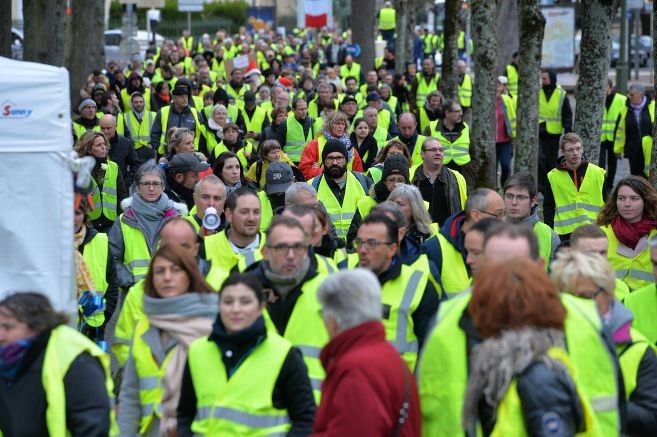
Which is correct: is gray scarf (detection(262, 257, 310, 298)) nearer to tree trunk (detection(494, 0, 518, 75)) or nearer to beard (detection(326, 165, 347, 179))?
beard (detection(326, 165, 347, 179))

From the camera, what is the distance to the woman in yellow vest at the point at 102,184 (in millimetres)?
12922

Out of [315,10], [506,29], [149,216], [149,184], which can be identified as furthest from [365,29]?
[149,216]

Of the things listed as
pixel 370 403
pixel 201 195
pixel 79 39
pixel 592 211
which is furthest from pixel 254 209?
pixel 79 39

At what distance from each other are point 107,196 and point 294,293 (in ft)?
22.1

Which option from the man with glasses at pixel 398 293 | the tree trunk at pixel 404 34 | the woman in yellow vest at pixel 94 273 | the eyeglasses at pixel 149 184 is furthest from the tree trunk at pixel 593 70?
the tree trunk at pixel 404 34

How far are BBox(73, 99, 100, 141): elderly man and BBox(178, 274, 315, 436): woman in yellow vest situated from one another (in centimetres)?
1208

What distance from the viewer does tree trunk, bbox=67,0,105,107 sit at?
32.9m

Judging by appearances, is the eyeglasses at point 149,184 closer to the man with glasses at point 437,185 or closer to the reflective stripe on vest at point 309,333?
the man with glasses at point 437,185

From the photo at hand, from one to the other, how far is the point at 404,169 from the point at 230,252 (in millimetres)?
3353

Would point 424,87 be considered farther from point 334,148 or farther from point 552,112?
point 334,148

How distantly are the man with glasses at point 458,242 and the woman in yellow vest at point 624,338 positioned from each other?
7.17 ft

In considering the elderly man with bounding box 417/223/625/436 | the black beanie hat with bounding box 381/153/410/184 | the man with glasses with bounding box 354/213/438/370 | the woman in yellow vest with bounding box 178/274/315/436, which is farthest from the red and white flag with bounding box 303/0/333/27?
the elderly man with bounding box 417/223/625/436

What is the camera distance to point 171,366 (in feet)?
19.8

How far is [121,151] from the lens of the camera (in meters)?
15.7
